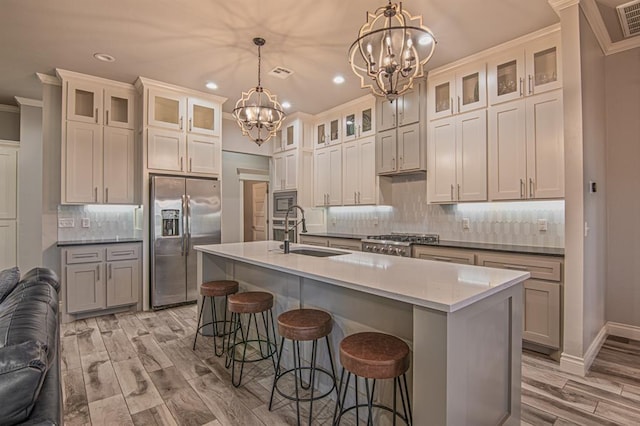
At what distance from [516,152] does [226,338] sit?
352 cm

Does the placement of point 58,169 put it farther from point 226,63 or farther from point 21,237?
point 226,63

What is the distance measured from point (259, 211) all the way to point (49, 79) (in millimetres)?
4520

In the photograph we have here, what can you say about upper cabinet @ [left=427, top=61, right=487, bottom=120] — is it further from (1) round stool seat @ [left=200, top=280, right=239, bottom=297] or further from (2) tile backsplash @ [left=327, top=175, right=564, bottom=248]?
(1) round stool seat @ [left=200, top=280, right=239, bottom=297]

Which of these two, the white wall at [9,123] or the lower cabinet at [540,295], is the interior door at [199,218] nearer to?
the white wall at [9,123]

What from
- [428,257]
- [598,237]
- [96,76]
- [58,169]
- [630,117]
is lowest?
[428,257]

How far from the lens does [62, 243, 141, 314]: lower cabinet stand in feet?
12.9

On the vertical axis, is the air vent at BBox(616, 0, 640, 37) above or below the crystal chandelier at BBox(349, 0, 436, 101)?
above

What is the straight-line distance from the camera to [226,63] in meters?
3.87

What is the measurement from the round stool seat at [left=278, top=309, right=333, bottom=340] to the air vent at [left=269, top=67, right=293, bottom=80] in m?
3.05

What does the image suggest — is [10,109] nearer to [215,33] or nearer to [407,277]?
[215,33]

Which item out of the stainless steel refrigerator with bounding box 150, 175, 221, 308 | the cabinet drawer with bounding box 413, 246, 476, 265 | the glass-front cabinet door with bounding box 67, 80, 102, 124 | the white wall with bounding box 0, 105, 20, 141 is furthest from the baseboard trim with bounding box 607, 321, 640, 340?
the white wall with bounding box 0, 105, 20, 141

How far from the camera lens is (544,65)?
322 centimetres

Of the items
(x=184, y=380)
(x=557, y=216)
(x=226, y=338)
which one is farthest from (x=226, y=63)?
(x=557, y=216)

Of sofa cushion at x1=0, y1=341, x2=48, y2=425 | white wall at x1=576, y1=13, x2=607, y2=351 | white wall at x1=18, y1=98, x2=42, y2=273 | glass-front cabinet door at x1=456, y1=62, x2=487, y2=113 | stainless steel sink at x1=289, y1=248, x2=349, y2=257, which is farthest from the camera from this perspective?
white wall at x1=18, y1=98, x2=42, y2=273
